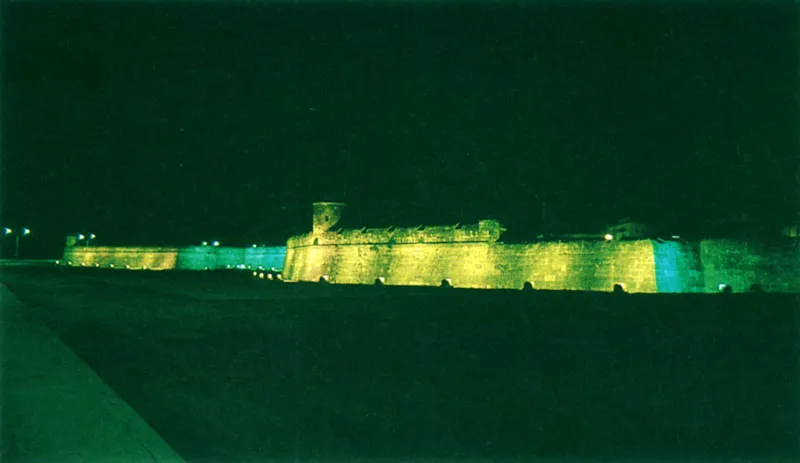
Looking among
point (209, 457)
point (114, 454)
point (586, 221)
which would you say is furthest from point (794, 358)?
point (586, 221)

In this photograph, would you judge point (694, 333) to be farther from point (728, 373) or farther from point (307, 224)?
point (307, 224)

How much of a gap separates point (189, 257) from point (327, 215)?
19359 millimetres

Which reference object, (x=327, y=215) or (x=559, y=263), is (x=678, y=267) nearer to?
(x=559, y=263)

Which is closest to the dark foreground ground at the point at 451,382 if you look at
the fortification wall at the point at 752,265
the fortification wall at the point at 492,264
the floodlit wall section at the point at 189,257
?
the fortification wall at the point at 752,265

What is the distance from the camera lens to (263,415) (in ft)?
16.5

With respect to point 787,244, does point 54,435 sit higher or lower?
lower

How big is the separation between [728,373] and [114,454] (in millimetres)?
6240

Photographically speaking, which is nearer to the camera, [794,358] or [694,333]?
[794,358]

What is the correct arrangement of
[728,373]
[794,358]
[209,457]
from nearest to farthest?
1. [209,457]
2. [728,373]
3. [794,358]

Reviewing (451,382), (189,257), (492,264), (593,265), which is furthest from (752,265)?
(189,257)

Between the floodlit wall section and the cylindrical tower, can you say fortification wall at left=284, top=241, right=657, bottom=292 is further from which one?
the floodlit wall section

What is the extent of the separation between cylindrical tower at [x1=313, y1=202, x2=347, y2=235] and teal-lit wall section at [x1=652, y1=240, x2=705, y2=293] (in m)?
17.0

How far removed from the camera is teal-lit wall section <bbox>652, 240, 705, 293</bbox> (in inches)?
731

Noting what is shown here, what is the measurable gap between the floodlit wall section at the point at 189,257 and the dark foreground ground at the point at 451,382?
31791mm
